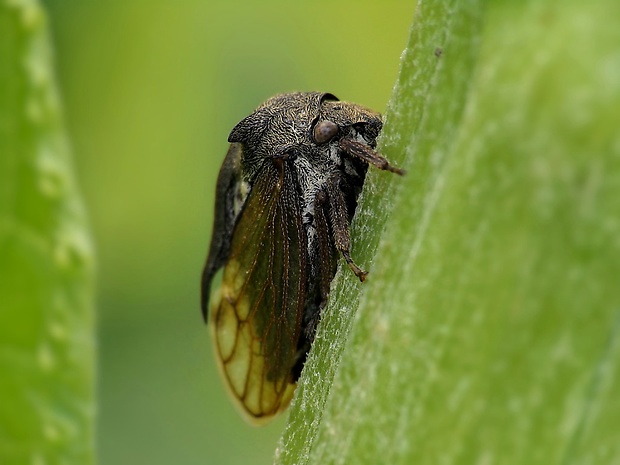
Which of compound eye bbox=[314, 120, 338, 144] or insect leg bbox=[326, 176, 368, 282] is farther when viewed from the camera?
compound eye bbox=[314, 120, 338, 144]

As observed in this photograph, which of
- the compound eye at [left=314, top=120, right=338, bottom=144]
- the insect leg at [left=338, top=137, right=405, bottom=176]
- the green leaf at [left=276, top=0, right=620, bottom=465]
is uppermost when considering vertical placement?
the compound eye at [left=314, top=120, right=338, bottom=144]

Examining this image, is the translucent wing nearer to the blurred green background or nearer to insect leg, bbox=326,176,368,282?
insect leg, bbox=326,176,368,282

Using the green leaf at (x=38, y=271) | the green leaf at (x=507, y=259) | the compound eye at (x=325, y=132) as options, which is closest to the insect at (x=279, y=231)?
the compound eye at (x=325, y=132)

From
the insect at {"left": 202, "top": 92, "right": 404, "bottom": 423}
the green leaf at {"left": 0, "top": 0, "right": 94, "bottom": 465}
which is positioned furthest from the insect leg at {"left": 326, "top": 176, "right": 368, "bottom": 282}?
the green leaf at {"left": 0, "top": 0, "right": 94, "bottom": 465}

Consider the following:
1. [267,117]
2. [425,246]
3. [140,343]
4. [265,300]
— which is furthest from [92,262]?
[140,343]

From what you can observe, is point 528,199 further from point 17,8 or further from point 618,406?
point 17,8

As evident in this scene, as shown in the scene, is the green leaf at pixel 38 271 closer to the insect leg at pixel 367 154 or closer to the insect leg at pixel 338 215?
the insect leg at pixel 367 154

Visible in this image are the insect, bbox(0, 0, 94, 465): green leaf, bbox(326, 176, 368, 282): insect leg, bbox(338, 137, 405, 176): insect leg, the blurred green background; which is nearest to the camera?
bbox(0, 0, 94, 465): green leaf

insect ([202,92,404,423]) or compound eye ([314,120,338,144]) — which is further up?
compound eye ([314,120,338,144])
